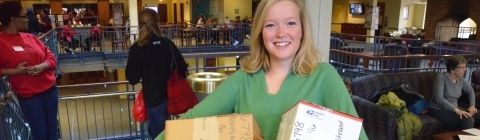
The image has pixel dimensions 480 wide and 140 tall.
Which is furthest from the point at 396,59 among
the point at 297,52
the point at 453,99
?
the point at 297,52

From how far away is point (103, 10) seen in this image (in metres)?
18.2

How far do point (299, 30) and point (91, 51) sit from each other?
9299mm

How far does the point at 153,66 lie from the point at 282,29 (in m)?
1.55

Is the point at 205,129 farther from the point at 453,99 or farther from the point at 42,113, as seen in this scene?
the point at 453,99

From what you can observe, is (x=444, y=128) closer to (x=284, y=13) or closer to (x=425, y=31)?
(x=284, y=13)

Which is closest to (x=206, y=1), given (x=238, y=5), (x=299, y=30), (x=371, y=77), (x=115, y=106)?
(x=238, y=5)

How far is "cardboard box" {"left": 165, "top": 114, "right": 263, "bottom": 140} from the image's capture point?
1.00m

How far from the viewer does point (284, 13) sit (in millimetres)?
1186

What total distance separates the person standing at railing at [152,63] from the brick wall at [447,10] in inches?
458

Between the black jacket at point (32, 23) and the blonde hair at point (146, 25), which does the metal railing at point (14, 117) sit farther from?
the black jacket at point (32, 23)

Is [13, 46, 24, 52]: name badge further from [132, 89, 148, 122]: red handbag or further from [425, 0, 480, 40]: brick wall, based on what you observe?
[425, 0, 480, 40]: brick wall

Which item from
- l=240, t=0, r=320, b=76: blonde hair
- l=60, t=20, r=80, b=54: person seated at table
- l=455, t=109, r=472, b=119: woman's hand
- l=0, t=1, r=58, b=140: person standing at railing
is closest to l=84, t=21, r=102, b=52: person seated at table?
l=60, t=20, r=80, b=54: person seated at table

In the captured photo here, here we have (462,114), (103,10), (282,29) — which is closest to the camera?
(282,29)

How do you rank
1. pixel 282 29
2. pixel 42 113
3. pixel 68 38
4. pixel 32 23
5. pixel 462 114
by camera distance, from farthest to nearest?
pixel 68 38, pixel 32 23, pixel 462 114, pixel 42 113, pixel 282 29
